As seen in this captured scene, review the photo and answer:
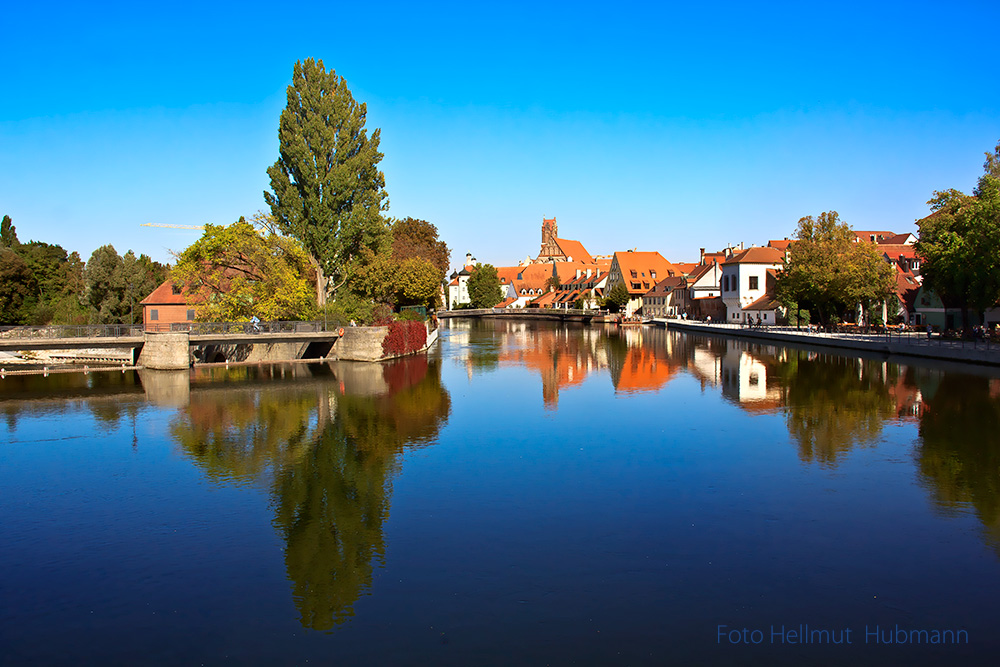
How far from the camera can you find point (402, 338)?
5019cm

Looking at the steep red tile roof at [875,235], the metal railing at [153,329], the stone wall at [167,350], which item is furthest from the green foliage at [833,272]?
the steep red tile roof at [875,235]

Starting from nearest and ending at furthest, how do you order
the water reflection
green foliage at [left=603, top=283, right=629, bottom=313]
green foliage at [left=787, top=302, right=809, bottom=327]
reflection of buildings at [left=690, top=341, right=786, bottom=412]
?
the water reflection < reflection of buildings at [left=690, top=341, right=786, bottom=412] < green foliage at [left=787, top=302, right=809, bottom=327] < green foliage at [left=603, top=283, right=629, bottom=313]

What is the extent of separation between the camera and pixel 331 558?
483 inches

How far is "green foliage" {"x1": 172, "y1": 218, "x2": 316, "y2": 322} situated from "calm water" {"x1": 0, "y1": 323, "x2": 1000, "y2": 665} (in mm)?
17941

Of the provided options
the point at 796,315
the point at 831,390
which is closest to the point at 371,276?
the point at 831,390

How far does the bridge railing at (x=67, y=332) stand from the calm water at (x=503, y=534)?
479 inches

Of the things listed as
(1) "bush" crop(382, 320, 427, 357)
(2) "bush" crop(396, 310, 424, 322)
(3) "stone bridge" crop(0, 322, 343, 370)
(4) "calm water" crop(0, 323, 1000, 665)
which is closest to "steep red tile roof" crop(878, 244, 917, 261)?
(2) "bush" crop(396, 310, 424, 322)

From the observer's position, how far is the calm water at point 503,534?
9609 millimetres

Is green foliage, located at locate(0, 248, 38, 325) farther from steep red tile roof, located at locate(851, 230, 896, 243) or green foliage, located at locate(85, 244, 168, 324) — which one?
steep red tile roof, located at locate(851, 230, 896, 243)

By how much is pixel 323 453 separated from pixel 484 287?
120m

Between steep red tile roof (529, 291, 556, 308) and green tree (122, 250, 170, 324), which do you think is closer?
green tree (122, 250, 170, 324)

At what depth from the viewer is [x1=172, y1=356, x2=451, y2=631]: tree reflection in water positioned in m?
11.8

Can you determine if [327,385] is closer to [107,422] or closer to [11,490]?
[107,422]

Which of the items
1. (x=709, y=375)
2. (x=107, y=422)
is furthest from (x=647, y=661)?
(x=709, y=375)
